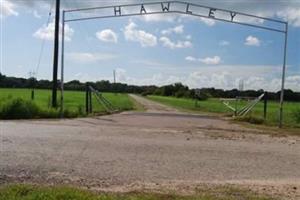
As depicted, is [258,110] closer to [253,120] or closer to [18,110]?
[253,120]

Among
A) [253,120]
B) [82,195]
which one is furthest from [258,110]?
[82,195]

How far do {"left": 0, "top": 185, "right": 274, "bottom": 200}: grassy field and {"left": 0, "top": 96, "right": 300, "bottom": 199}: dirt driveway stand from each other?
62 centimetres

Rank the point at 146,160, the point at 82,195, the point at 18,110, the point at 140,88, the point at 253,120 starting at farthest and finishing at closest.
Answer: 1. the point at 140,88
2. the point at 253,120
3. the point at 18,110
4. the point at 146,160
5. the point at 82,195

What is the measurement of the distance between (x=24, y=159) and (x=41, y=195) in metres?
3.89

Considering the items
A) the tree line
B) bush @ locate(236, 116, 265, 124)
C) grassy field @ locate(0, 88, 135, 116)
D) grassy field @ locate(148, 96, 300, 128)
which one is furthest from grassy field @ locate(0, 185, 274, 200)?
the tree line

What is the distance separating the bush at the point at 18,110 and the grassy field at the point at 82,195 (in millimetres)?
17250

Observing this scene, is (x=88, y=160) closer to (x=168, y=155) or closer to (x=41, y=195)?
(x=168, y=155)

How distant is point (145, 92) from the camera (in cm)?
16200

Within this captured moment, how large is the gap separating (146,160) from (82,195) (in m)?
4.25

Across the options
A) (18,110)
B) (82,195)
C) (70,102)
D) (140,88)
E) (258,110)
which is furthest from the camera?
(140,88)

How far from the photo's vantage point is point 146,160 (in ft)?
39.2

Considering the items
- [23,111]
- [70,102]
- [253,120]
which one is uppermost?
[23,111]

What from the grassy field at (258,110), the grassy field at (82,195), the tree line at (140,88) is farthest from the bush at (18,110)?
the tree line at (140,88)

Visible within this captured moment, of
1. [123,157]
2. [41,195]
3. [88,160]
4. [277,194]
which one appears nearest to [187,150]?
[123,157]
